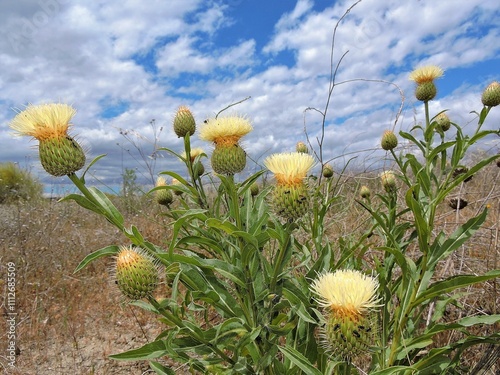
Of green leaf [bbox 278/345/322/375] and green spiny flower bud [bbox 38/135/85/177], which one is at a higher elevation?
green spiny flower bud [bbox 38/135/85/177]

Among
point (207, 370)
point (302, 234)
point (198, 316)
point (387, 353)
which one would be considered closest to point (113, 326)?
point (198, 316)

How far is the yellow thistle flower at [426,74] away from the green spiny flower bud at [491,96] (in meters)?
0.53

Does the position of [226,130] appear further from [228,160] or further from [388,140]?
[388,140]

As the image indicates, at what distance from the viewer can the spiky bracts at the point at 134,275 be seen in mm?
2279

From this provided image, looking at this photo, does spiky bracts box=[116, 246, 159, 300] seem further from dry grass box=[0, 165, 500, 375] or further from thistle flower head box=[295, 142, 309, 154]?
thistle flower head box=[295, 142, 309, 154]

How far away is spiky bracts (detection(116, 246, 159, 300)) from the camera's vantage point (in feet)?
7.48

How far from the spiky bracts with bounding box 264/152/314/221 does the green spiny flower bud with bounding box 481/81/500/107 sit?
2.09 m

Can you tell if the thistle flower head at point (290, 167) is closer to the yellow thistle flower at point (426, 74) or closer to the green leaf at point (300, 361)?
the green leaf at point (300, 361)

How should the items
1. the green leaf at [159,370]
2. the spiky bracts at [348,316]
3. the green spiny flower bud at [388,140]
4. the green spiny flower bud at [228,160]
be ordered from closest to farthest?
the spiky bracts at [348,316] → the green leaf at [159,370] → the green spiny flower bud at [228,160] → the green spiny flower bud at [388,140]

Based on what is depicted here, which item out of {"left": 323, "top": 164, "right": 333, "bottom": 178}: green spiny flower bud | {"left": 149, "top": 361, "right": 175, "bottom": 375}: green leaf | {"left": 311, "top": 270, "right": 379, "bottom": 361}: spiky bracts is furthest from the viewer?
{"left": 323, "top": 164, "right": 333, "bottom": 178}: green spiny flower bud

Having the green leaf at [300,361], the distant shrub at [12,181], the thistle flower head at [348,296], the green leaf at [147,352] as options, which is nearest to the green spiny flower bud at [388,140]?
the thistle flower head at [348,296]

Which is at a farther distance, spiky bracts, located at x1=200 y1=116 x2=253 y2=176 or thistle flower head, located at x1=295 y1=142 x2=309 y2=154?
thistle flower head, located at x1=295 y1=142 x2=309 y2=154

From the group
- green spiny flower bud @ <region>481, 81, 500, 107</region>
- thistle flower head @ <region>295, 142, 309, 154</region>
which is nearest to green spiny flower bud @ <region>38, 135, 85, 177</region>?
thistle flower head @ <region>295, 142, 309, 154</region>

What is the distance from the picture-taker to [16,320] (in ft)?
18.3
